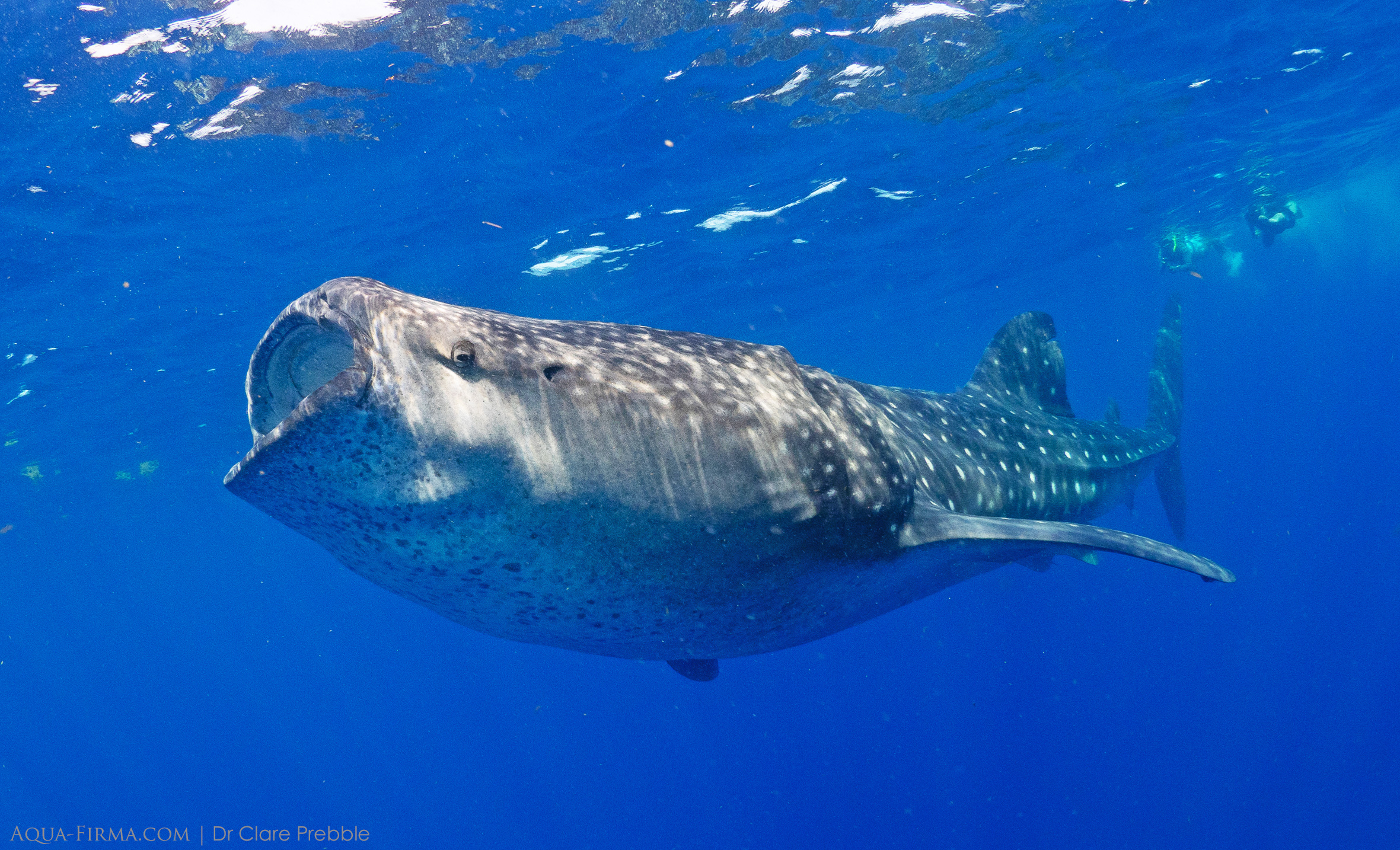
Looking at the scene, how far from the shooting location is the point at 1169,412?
12312 mm

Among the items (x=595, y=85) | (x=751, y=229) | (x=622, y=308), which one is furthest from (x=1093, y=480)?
(x=622, y=308)

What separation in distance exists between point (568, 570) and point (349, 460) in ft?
3.20

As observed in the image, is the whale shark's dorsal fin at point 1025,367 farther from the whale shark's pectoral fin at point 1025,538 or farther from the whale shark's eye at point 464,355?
the whale shark's eye at point 464,355

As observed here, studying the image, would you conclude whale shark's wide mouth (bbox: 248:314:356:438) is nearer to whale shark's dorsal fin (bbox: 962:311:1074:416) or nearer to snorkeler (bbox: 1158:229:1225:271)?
whale shark's dorsal fin (bbox: 962:311:1074:416)

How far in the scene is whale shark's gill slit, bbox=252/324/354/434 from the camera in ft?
9.35

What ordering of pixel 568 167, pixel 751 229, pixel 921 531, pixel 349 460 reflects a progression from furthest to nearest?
pixel 751 229, pixel 568 167, pixel 921 531, pixel 349 460

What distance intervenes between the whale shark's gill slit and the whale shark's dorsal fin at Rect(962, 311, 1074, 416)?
6.64 meters

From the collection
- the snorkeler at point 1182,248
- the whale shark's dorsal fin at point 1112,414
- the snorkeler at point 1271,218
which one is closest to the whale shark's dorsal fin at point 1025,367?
the whale shark's dorsal fin at point 1112,414

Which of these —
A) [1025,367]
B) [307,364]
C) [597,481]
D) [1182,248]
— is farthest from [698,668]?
[1182,248]

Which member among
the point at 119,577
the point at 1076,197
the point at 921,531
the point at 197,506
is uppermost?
the point at 921,531

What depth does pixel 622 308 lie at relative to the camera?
2506cm

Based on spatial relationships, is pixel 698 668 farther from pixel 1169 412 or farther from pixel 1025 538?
pixel 1169 412

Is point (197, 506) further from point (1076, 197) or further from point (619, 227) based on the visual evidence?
point (1076, 197)

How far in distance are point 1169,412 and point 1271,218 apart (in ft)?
79.9
